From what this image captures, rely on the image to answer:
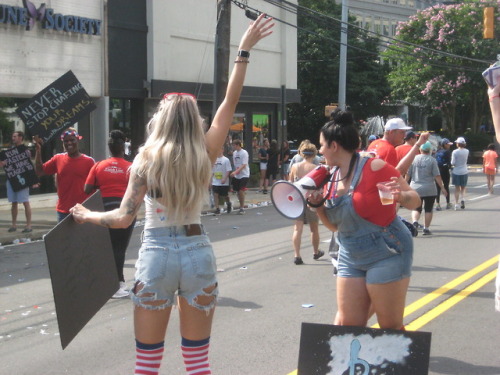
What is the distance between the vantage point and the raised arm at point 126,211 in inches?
147

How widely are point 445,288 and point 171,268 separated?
579 cm

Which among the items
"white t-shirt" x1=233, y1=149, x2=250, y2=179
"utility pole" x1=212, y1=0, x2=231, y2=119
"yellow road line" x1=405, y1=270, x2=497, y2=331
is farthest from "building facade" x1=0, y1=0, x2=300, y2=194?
"yellow road line" x1=405, y1=270, x2=497, y2=331

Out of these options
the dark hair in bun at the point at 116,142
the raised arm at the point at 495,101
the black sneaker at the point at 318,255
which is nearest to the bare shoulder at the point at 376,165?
the raised arm at the point at 495,101

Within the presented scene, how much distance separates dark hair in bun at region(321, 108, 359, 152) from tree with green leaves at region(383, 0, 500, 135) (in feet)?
124

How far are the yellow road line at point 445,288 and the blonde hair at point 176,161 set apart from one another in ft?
11.6

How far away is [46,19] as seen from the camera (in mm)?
19016

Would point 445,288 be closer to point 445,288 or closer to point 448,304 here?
point 445,288

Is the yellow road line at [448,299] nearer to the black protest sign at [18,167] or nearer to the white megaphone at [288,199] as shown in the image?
the white megaphone at [288,199]

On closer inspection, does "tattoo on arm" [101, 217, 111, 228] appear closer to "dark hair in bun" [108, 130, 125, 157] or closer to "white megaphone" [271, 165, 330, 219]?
"white megaphone" [271, 165, 330, 219]

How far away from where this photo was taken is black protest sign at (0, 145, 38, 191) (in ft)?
44.8

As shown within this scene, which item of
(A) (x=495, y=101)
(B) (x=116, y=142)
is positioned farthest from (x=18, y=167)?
(A) (x=495, y=101)

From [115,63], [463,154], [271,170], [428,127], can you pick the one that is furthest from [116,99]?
[428,127]

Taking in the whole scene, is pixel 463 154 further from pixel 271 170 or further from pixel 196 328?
pixel 196 328

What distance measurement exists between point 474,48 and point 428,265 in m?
34.0
